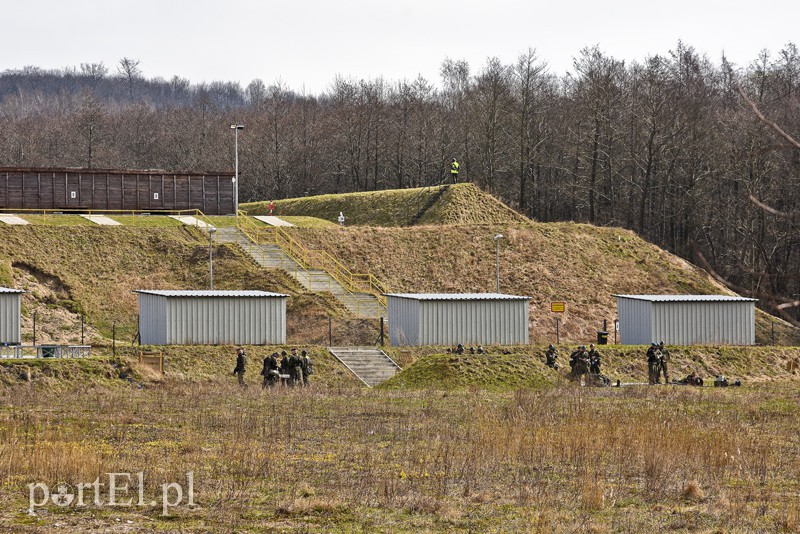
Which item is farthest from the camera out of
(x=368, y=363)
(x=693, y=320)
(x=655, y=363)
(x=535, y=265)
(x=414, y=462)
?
(x=535, y=265)

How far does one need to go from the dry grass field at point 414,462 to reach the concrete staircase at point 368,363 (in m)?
10.7

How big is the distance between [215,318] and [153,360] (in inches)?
163

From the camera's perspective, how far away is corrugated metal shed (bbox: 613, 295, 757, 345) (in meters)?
45.2

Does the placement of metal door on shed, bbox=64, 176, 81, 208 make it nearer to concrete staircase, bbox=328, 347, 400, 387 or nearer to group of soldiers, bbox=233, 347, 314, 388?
concrete staircase, bbox=328, 347, 400, 387

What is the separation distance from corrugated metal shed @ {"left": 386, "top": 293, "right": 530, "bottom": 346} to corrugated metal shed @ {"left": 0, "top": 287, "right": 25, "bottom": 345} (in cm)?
1512

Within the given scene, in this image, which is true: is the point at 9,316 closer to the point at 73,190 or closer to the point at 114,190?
the point at 73,190

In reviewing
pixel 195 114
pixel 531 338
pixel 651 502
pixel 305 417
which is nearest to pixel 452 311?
pixel 531 338

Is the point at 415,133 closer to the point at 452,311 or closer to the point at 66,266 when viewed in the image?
the point at 66,266

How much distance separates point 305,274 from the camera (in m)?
56.8

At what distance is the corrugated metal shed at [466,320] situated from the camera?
43438mm

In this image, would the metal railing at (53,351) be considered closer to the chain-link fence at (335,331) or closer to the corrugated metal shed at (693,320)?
the chain-link fence at (335,331)

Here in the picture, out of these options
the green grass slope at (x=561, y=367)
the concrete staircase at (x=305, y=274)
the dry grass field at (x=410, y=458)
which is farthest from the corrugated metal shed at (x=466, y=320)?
the dry grass field at (x=410, y=458)

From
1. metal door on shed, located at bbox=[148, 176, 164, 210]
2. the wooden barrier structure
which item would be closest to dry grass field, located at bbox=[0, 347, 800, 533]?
the wooden barrier structure

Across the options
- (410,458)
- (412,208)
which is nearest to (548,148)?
(412,208)
